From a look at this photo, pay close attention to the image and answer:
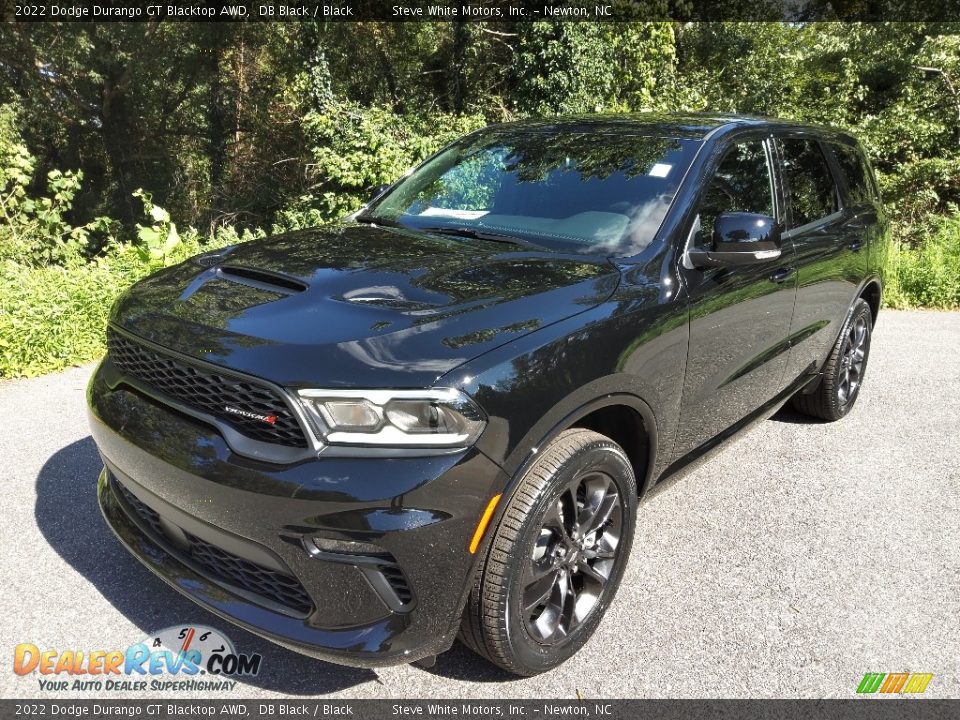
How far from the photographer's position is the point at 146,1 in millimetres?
18109

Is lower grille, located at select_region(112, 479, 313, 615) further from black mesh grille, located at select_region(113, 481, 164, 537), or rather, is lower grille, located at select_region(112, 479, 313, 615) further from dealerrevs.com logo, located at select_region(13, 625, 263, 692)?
dealerrevs.com logo, located at select_region(13, 625, 263, 692)

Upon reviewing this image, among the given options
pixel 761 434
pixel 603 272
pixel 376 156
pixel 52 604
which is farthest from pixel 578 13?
pixel 52 604

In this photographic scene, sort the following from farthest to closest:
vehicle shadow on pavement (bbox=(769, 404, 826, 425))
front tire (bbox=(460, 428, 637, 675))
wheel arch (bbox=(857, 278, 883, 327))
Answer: vehicle shadow on pavement (bbox=(769, 404, 826, 425))
wheel arch (bbox=(857, 278, 883, 327))
front tire (bbox=(460, 428, 637, 675))

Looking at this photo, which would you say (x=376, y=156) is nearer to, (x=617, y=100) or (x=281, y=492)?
(x=617, y=100)

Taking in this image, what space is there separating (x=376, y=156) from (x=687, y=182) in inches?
354

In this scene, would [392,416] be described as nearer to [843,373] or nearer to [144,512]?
[144,512]

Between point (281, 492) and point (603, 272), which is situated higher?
point (603, 272)

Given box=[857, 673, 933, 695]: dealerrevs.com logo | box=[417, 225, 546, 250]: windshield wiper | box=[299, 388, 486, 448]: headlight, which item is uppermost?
box=[417, 225, 546, 250]: windshield wiper

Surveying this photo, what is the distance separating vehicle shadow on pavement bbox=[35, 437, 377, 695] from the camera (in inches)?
98.7

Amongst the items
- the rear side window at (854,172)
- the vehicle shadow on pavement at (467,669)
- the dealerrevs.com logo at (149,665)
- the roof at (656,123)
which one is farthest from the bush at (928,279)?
the dealerrevs.com logo at (149,665)

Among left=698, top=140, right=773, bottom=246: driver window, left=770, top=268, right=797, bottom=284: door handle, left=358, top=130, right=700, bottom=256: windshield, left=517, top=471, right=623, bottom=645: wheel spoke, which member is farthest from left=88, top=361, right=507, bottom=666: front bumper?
left=770, top=268, right=797, bottom=284: door handle

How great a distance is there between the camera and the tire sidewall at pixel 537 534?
224 cm

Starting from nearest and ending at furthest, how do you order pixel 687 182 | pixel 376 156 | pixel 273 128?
pixel 687 182 → pixel 376 156 → pixel 273 128

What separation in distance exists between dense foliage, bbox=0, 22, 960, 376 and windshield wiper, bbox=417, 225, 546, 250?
200 inches
